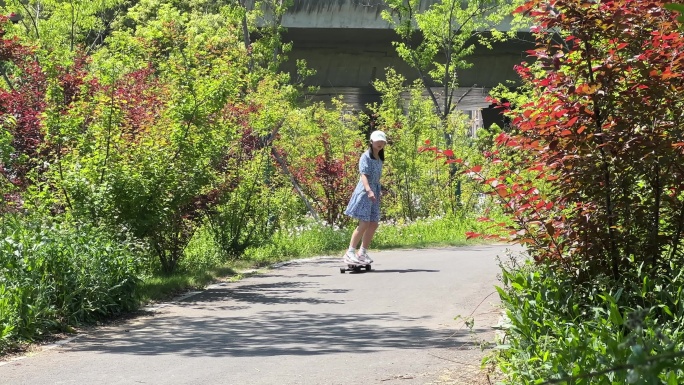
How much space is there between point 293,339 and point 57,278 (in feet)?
7.84

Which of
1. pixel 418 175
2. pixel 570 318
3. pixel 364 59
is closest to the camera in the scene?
pixel 570 318

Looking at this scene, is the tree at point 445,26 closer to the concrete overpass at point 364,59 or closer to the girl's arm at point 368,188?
the concrete overpass at point 364,59

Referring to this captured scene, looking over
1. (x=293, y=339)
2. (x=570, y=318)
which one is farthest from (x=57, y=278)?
(x=570, y=318)

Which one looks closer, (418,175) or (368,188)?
(368,188)

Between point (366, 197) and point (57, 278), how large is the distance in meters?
6.87

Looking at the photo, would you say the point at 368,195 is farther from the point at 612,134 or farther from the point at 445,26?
the point at 445,26

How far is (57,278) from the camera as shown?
10961 millimetres

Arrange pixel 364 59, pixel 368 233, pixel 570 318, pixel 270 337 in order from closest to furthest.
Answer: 1. pixel 570 318
2. pixel 270 337
3. pixel 368 233
4. pixel 364 59

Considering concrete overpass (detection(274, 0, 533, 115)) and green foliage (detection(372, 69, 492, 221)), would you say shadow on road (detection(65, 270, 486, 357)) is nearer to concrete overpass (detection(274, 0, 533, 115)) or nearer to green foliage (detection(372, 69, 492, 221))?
green foliage (detection(372, 69, 492, 221))

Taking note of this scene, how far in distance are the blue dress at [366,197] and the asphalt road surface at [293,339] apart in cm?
158

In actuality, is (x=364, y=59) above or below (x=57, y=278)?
above

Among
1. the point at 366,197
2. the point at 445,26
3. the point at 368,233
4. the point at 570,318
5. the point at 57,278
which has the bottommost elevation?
the point at 570,318

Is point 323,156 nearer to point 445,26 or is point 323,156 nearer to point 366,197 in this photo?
point 445,26

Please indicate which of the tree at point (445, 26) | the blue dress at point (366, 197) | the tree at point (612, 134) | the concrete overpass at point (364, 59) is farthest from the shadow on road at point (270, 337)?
the concrete overpass at point (364, 59)
